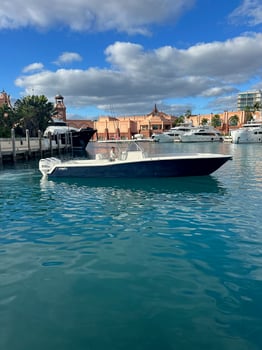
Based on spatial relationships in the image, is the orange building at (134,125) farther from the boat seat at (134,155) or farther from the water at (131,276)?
the water at (131,276)

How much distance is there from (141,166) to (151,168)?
62 cm

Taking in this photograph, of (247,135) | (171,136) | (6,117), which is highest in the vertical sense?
(6,117)

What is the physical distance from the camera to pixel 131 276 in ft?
19.1

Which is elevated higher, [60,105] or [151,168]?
[60,105]

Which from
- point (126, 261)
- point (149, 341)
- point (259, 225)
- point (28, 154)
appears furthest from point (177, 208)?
point (28, 154)

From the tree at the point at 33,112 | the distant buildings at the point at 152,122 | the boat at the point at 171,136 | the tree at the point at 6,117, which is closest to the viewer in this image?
the tree at the point at 6,117

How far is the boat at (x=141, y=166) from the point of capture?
17234mm

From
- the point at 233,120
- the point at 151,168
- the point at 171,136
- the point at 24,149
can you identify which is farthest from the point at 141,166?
the point at 233,120

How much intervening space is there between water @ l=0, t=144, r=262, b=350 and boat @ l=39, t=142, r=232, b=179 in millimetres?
5528

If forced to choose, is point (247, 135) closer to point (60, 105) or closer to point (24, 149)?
point (24, 149)

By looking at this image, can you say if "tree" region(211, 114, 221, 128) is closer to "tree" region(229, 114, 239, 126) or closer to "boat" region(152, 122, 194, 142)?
"tree" region(229, 114, 239, 126)

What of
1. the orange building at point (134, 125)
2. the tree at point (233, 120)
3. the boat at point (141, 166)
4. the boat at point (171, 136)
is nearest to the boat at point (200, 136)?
the boat at point (171, 136)

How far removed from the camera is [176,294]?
16.9 feet

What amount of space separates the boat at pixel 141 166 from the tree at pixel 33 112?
45909mm
